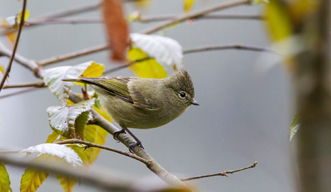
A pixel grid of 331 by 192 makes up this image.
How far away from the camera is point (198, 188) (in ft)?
2.49

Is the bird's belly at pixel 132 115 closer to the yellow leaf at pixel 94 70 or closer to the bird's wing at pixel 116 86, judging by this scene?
the bird's wing at pixel 116 86

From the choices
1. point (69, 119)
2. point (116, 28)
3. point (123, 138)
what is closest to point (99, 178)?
point (116, 28)

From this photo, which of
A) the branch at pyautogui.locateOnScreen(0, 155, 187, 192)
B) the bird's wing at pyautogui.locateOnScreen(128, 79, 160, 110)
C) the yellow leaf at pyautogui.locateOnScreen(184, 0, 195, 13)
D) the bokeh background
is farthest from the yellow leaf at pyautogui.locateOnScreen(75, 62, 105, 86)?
the branch at pyautogui.locateOnScreen(0, 155, 187, 192)

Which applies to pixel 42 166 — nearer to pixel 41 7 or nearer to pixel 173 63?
pixel 173 63

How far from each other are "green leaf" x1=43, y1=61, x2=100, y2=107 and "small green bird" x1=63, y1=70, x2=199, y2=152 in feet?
2.95

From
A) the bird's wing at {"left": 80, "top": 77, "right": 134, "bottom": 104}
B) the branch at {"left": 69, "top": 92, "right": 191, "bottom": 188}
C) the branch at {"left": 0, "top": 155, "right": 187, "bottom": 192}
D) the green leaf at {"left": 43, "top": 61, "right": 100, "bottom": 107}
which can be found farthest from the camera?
the bird's wing at {"left": 80, "top": 77, "right": 134, "bottom": 104}

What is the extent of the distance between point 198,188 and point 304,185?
24 cm

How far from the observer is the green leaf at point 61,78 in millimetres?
2188

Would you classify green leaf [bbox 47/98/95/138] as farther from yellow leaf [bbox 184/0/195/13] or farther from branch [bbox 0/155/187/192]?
yellow leaf [bbox 184/0/195/13]

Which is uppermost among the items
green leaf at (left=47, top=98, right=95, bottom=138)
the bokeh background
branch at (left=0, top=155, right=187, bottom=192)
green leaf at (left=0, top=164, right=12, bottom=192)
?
branch at (left=0, top=155, right=187, bottom=192)

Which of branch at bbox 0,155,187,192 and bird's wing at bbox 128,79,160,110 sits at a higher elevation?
branch at bbox 0,155,187,192

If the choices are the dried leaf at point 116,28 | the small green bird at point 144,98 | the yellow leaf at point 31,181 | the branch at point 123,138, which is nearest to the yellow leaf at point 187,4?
the small green bird at point 144,98

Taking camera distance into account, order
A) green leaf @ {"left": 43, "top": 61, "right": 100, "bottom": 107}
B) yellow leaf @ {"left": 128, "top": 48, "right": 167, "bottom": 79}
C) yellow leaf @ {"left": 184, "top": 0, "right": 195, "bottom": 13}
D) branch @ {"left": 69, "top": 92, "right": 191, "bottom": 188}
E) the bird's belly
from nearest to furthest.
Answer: branch @ {"left": 69, "top": 92, "right": 191, "bottom": 188}, green leaf @ {"left": 43, "top": 61, "right": 100, "bottom": 107}, yellow leaf @ {"left": 128, "top": 48, "right": 167, "bottom": 79}, yellow leaf @ {"left": 184, "top": 0, "right": 195, "bottom": 13}, the bird's belly

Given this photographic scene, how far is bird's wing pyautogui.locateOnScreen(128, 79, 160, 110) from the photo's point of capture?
359 centimetres
